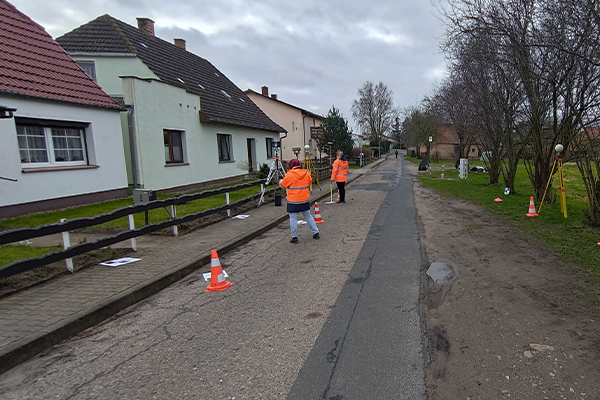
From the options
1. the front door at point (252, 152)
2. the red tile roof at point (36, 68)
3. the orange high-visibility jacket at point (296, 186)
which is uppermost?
the red tile roof at point (36, 68)

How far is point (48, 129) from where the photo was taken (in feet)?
34.4

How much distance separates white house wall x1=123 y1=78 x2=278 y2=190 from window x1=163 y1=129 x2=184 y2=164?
0.23 m

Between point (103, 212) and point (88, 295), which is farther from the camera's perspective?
point (103, 212)

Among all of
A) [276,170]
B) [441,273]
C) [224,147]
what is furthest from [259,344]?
[224,147]

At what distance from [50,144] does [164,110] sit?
4569mm

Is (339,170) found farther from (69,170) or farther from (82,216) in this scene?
(69,170)

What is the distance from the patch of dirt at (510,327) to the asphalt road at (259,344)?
0.88 feet

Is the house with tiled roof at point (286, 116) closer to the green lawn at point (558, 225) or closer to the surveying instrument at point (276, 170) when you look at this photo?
the surveying instrument at point (276, 170)

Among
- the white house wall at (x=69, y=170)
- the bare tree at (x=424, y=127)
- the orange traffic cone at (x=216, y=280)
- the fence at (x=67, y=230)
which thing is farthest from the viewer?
the bare tree at (x=424, y=127)

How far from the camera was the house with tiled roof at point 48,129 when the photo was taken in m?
9.30

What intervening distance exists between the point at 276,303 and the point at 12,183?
8641 mm

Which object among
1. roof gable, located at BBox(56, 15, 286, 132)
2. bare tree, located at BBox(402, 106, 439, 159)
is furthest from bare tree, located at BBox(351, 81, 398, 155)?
roof gable, located at BBox(56, 15, 286, 132)

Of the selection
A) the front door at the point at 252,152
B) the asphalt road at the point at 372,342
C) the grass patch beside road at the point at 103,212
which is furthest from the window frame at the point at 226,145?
the asphalt road at the point at 372,342

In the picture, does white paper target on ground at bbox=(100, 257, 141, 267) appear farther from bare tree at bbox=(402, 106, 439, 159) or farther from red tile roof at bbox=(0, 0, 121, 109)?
bare tree at bbox=(402, 106, 439, 159)
